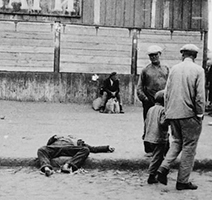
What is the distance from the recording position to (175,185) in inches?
234

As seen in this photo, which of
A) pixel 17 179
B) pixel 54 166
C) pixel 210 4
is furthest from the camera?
pixel 210 4

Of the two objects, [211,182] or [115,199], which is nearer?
[115,199]

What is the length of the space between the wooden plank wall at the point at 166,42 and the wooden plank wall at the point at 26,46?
119 inches

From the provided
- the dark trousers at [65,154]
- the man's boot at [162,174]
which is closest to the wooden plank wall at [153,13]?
the dark trousers at [65,154]

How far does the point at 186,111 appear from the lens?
5.61 m

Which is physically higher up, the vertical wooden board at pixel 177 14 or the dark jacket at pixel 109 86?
the vertical wooden board at pixel 177 14

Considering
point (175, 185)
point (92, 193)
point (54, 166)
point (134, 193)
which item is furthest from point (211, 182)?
point (54, 166)

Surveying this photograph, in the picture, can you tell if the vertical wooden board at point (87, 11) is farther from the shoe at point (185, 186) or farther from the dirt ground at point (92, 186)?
the shoe at point (185, 186)

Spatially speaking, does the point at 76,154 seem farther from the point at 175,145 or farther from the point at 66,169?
the point at 175,145

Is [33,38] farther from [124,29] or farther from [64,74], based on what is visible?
[124,29]

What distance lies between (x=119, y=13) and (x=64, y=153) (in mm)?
9027

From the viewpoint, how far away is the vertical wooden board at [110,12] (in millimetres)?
14906

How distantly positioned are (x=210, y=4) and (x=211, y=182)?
35.1 feet

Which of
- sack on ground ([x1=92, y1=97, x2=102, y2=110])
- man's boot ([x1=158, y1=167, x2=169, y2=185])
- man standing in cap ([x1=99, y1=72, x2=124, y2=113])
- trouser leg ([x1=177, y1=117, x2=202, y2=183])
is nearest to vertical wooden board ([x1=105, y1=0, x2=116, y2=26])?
man standing in cap ([x1=99, y1=72, x2=124, y2=113])
